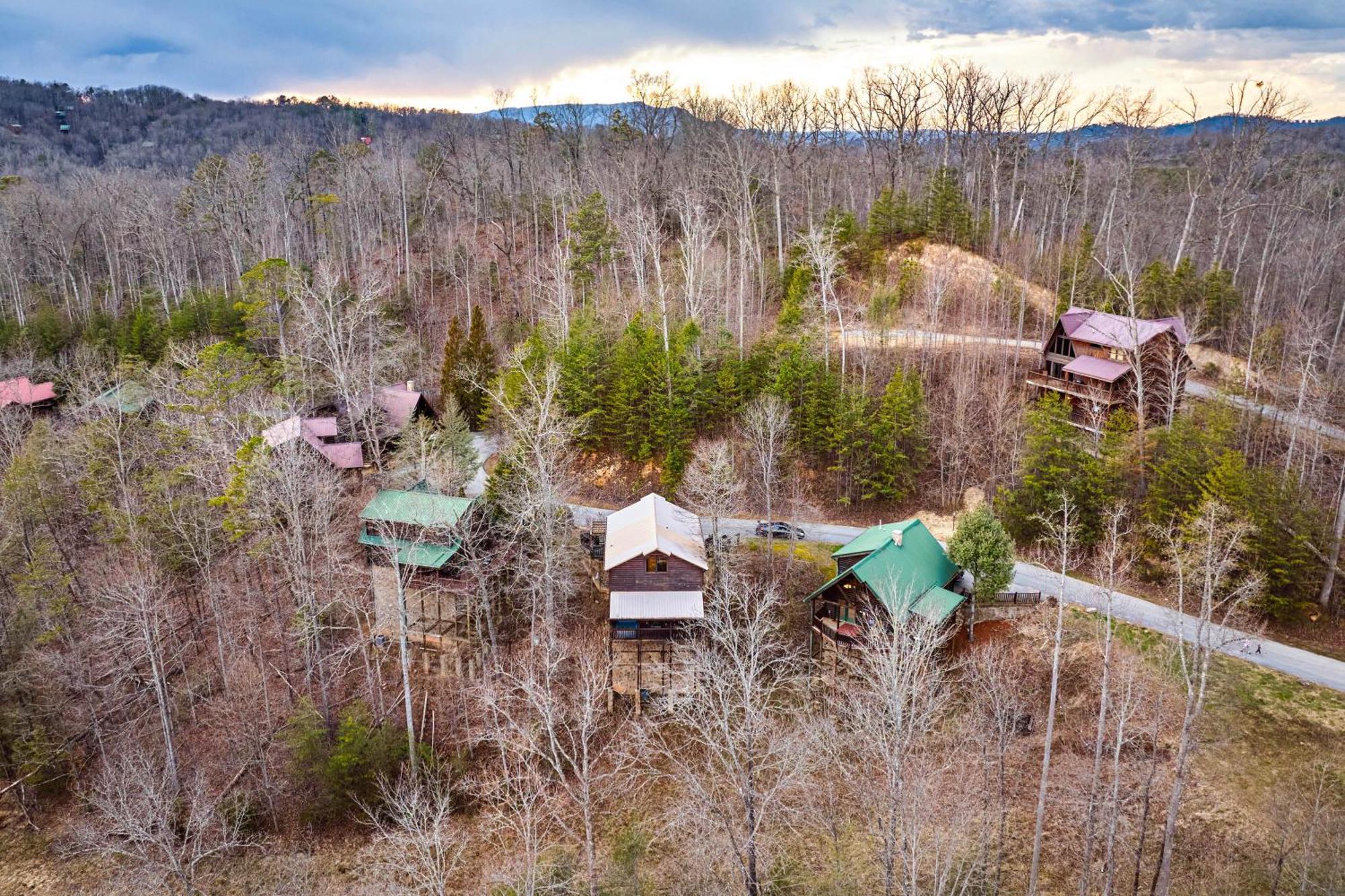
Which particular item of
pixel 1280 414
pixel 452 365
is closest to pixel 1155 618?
pixel 1280 414

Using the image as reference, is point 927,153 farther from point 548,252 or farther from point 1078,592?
point 1078,592

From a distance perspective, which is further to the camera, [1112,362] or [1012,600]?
[1112,362]

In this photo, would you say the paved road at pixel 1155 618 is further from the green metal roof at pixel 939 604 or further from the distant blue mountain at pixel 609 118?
the distant blue mountain at pixel 609 118

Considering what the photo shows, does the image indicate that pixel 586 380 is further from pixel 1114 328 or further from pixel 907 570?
pixel 1114 328

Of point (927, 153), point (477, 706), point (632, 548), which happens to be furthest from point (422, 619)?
point (927, 153)

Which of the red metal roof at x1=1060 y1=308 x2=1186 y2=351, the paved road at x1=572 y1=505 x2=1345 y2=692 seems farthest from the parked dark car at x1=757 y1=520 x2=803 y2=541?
the red metal roof at x1=1060 y1=308 x2=1186 y2=351

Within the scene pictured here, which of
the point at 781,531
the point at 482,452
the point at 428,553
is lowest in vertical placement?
the point at 781,531

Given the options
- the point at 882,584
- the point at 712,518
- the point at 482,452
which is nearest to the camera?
the point at 882,584
